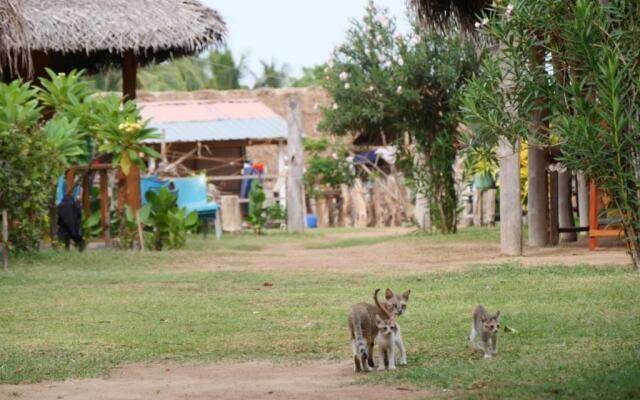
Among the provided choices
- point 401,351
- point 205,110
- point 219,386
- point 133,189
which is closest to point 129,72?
point 133,189

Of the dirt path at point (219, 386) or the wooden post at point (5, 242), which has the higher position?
the wooden post at point (5, 242)

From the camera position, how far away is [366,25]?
22.6 m

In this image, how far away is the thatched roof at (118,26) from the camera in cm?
1939

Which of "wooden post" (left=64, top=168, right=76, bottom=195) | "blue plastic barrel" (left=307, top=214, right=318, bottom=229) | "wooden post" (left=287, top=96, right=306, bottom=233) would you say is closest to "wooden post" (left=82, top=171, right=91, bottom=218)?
"wooden post" (left=64, top=168, right=76, bottom=195)

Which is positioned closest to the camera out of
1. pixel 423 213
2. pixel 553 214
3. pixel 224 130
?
pixel 553 214

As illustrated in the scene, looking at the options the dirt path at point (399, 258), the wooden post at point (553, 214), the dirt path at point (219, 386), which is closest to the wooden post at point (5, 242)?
the dirt path at point (399, 258)

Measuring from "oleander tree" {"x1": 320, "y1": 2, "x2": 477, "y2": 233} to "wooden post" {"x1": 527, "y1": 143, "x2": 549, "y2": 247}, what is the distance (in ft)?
13.0

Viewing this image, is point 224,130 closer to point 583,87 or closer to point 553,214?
point 553,214

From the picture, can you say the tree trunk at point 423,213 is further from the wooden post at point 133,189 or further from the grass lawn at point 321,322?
the grass lawn at point 321,322

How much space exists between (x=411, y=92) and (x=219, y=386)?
48.4 feet

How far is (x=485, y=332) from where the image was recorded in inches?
287

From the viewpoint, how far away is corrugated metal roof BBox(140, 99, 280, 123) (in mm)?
35000

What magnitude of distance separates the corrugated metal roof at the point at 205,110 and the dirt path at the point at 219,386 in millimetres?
27442

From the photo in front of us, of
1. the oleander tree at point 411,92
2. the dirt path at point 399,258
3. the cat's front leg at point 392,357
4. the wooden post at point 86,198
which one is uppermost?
the oleander tree at point 411,92
